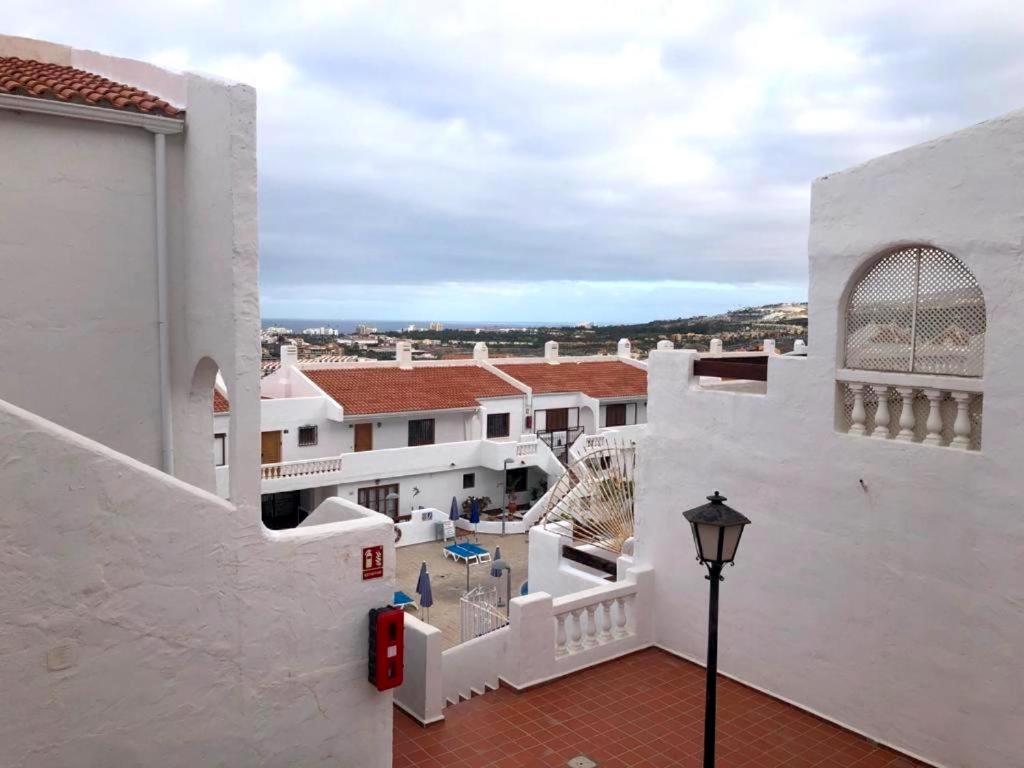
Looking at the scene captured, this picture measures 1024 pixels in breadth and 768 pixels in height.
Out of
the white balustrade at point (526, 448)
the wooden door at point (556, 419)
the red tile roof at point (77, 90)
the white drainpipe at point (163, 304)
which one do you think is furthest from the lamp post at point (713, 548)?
the wooden door at point (556, 419)

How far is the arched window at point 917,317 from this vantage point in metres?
7.39

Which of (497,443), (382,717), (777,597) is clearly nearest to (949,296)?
(777,597)

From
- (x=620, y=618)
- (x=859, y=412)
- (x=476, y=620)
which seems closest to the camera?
(x=859, y=412)

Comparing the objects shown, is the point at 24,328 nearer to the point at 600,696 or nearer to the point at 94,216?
the point at 94,216

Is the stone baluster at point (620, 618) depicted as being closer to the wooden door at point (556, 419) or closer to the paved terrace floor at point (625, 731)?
the paved terrace floor at point (625, 731)

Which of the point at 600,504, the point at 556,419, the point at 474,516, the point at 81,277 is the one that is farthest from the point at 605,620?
the point at 556,419

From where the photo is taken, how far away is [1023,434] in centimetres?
686

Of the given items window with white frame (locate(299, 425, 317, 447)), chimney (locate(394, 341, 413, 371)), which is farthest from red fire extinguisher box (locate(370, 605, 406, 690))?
chimney (locate(394, 341, 413, 371))

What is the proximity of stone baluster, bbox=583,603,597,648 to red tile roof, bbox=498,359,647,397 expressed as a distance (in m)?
24.7

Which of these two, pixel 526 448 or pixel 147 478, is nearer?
pixel 147 478

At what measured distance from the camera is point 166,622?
5.84 m

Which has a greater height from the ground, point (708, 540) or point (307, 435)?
point (708, 540)

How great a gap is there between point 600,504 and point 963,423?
6.29m

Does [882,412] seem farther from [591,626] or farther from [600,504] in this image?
[600,504]
